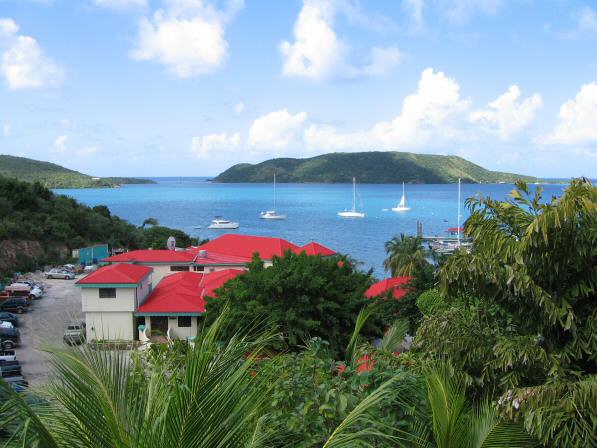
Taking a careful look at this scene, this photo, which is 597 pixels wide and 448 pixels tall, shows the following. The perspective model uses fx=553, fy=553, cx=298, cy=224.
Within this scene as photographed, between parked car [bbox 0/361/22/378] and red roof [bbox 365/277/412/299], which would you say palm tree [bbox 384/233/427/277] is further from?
parked car [bbox 0/361/22/378]

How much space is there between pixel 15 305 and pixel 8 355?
12912 millimetres

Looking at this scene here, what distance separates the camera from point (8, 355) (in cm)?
2439

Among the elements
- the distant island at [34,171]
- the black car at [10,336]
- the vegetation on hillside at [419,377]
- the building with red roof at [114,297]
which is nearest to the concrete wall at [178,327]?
the building with red roof at [114,297]

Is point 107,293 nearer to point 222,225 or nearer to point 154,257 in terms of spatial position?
point 154,257

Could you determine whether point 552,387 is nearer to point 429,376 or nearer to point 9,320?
point 429,376

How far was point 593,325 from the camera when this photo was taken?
6.68m

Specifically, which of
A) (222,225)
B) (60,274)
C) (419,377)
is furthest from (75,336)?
(222,225)

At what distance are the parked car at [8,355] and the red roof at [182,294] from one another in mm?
6048

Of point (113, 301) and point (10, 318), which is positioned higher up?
point (113, 301)

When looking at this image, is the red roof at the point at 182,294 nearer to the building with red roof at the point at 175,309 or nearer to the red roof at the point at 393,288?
the building with red roof at the point at 175,309

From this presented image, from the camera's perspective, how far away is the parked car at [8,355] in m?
23.3

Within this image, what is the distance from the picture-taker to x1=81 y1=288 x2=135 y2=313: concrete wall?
93.0 feet

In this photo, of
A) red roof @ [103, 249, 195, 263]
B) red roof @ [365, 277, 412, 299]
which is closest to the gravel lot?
red roof @ [103, 249, 195, 263]

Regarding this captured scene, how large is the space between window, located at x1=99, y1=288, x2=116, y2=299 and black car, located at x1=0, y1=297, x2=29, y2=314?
435 inches
